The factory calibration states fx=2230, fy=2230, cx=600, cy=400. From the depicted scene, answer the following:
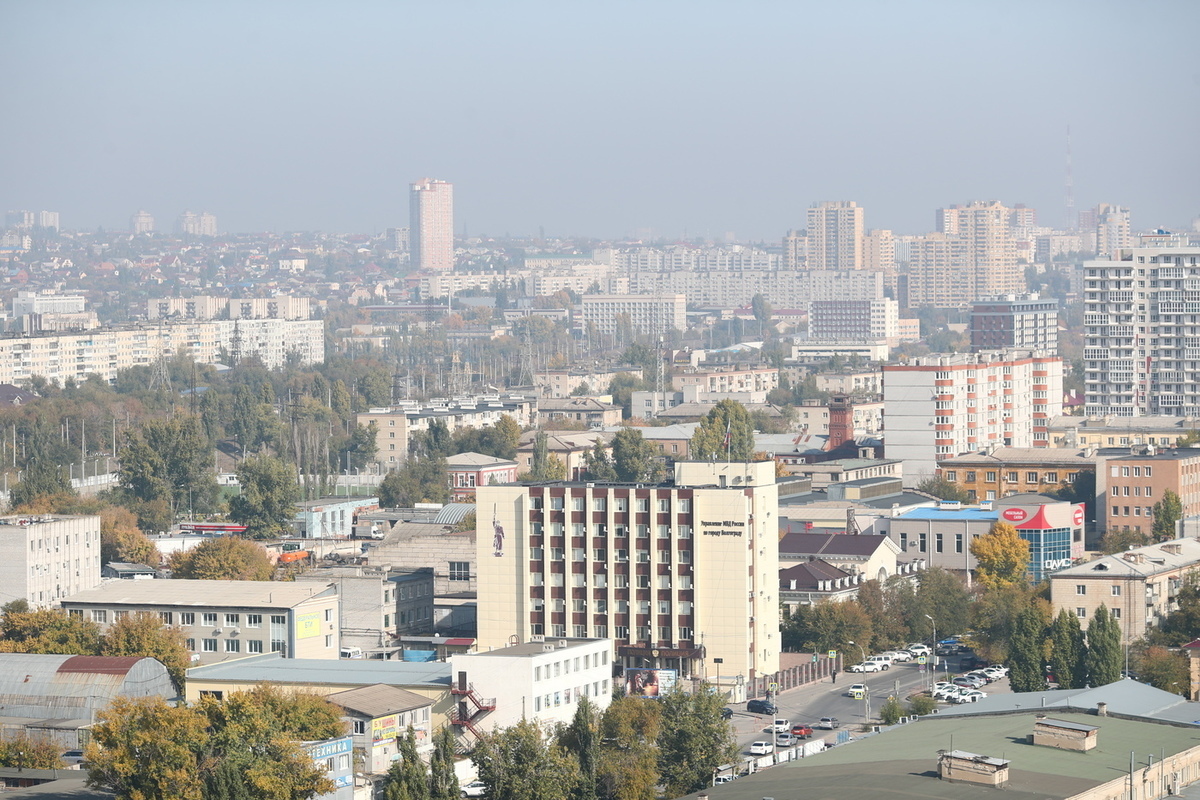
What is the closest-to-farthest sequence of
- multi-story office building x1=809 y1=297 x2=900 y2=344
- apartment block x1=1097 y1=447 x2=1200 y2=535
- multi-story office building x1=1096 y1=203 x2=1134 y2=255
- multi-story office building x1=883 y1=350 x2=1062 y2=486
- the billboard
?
the billboard < apartment block x1=1097 y1=447 x2=1200 y2=535 < multi-story office building x1=883 y1=350 x2=1062 y2=486 < multi-story office building x1=809 y1=297 x2=900 y2=344 < multi-story office building x1=1096 y1=203 x2=1134 y2=255

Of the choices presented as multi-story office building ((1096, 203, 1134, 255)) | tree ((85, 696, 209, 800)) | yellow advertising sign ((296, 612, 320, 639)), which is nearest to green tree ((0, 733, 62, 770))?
tree ((85, 696, 209, 800))

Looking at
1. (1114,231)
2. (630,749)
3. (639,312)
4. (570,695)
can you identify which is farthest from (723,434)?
(1114,231)

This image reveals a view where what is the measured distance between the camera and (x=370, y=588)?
3322 centimetres

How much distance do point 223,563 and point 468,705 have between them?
1156 centimetres

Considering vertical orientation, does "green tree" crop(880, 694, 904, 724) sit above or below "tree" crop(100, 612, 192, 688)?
below

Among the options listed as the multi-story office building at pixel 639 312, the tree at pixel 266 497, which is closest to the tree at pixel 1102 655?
the tree at pixel 266 497

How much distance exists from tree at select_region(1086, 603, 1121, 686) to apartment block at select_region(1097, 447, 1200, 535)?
46.7ft

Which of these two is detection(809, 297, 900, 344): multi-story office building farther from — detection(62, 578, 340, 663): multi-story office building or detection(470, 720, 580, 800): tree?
detection(470, 720, 580, 800): tree

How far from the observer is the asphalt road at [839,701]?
27875 mm

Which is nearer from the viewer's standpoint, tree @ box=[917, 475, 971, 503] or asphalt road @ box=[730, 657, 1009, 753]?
asphalt road @ box=[730, 657, 1009, 753]

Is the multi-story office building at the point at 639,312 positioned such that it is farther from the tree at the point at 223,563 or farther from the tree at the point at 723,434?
the tree at the point at 223,563

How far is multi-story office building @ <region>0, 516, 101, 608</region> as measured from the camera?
35.1 metres

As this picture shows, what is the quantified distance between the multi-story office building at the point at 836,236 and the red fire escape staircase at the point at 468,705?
147 meters

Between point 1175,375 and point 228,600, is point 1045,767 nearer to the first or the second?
point 228,600
